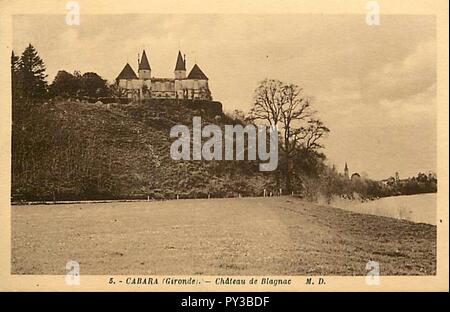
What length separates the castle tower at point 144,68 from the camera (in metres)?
3.59

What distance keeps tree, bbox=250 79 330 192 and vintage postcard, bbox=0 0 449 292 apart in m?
0.01

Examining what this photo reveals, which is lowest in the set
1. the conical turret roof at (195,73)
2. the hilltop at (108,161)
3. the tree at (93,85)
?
the hilltop at (108,161)

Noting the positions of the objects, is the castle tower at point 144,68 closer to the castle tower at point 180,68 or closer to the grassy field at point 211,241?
the castle tower at point 180,68

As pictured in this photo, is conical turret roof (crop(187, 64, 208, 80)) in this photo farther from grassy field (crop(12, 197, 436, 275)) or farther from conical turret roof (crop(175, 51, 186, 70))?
grassy field (crop(12, 197, 436, 275))

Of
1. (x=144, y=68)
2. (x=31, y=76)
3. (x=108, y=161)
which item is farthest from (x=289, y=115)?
(x=31, y=76)

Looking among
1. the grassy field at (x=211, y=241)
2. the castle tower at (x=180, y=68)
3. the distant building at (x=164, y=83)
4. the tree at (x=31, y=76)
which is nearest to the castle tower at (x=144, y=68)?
the distant building at (x=164, y=83)

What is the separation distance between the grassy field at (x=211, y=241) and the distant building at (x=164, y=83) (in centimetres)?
61

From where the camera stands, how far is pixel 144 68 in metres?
3.59

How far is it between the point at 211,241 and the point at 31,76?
1338mm

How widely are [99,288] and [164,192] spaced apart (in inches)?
24.6

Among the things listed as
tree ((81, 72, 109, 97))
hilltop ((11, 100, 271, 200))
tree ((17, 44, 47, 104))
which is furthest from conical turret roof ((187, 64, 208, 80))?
tree ((17, 44, 47, 104))

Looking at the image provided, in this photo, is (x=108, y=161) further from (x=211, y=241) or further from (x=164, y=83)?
(x=211, y=241)

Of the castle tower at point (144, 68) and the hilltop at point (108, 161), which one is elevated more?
the castle tower at point (144, 68)
